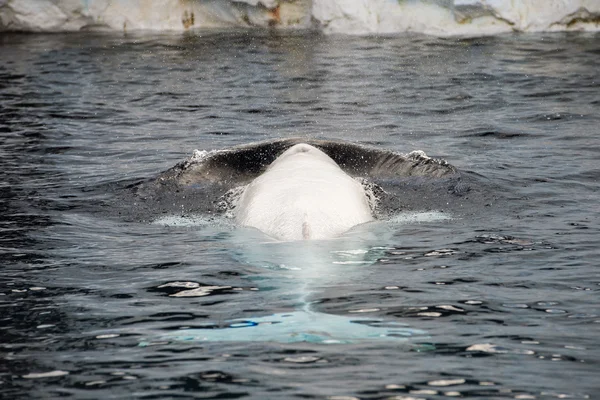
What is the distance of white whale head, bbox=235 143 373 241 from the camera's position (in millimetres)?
8891

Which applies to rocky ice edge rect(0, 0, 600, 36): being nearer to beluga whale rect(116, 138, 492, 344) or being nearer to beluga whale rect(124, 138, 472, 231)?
beluga whale rect(124, 138, 472, 231)

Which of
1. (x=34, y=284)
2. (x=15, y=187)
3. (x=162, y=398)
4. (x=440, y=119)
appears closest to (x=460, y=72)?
(x=440, y=119)

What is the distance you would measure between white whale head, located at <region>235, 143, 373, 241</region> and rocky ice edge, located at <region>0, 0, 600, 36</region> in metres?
16.1

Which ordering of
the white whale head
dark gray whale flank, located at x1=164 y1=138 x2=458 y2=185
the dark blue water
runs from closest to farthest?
the dark blue water < the white whale head < dark gray whale flank, located at x1=164 y1=138 x2=458 y2=185

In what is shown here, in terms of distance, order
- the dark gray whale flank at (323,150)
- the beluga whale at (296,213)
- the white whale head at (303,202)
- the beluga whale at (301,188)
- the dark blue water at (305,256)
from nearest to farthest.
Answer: the dark blue water at (305,256), the beluga whale at (296,213), the white whale head at (303,202), the beluga whale at (301,188), the dark gray whale flank at (323,150)

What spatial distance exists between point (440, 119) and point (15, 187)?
7746 mm

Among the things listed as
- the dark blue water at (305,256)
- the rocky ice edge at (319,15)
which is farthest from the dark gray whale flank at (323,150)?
the rocky ice edge at (319,15)

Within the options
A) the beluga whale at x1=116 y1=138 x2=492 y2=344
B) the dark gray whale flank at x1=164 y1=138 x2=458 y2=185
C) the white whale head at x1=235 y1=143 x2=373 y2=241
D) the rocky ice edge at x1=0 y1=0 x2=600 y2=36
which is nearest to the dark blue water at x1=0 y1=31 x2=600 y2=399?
the beluga whale at x1=116 y1=138 x2=492 y2=344

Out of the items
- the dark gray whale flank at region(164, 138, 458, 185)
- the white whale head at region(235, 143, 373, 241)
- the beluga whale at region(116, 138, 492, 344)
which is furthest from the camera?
the dark gray whale flank at region(164, 138, 458, 185)

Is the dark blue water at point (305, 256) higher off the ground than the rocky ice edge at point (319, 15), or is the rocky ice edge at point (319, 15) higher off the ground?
the rocky ice edge at point (319, 15)

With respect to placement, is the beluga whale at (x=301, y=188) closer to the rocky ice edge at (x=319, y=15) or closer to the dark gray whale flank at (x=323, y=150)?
the dark gray whale flank at (x=323, y=150)

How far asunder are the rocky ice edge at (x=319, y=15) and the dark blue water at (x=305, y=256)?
5676 millimetres

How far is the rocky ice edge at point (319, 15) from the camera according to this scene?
26031 mm

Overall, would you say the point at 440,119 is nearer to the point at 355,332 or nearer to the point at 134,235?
the point at 134,235
